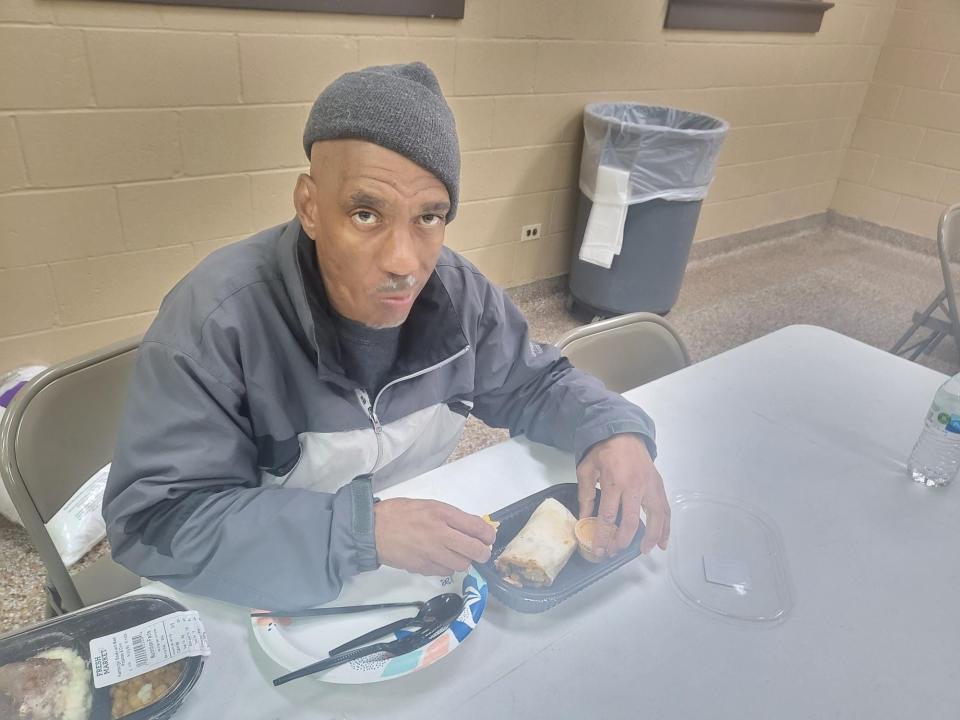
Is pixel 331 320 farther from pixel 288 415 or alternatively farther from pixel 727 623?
pixel 727 623

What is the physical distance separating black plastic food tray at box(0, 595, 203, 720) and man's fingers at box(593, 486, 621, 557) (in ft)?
1.51

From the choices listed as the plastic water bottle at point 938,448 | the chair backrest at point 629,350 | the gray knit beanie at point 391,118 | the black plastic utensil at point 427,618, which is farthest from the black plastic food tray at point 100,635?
the plastic water bottle at point 938,448

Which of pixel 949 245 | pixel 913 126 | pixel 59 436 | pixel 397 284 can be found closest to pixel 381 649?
pixel 397 284

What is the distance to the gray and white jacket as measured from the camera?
73 centimetres

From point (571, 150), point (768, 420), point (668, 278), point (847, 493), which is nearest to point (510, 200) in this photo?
point (571, 150)

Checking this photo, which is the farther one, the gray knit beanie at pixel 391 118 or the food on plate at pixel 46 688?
the gray knit beanie at pixel 391 118

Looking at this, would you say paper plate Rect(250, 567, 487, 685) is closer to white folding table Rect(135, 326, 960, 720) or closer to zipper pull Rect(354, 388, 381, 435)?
white folding table Rect(135, 326, 960, 720)

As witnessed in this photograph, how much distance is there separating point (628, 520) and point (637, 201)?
2.06 m

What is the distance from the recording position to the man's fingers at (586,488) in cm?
90

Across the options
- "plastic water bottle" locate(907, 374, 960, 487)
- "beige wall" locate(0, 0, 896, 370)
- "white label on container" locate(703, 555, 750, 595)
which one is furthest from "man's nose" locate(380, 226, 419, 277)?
"beige wall" locate(0, 0, 896, 370)

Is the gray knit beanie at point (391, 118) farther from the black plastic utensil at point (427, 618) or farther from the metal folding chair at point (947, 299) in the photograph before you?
the metal folding chair at point (947, 299)

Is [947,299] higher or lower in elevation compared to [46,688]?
lower

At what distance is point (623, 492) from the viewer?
2.95 feet

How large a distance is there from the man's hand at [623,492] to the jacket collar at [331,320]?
0.26 metres
